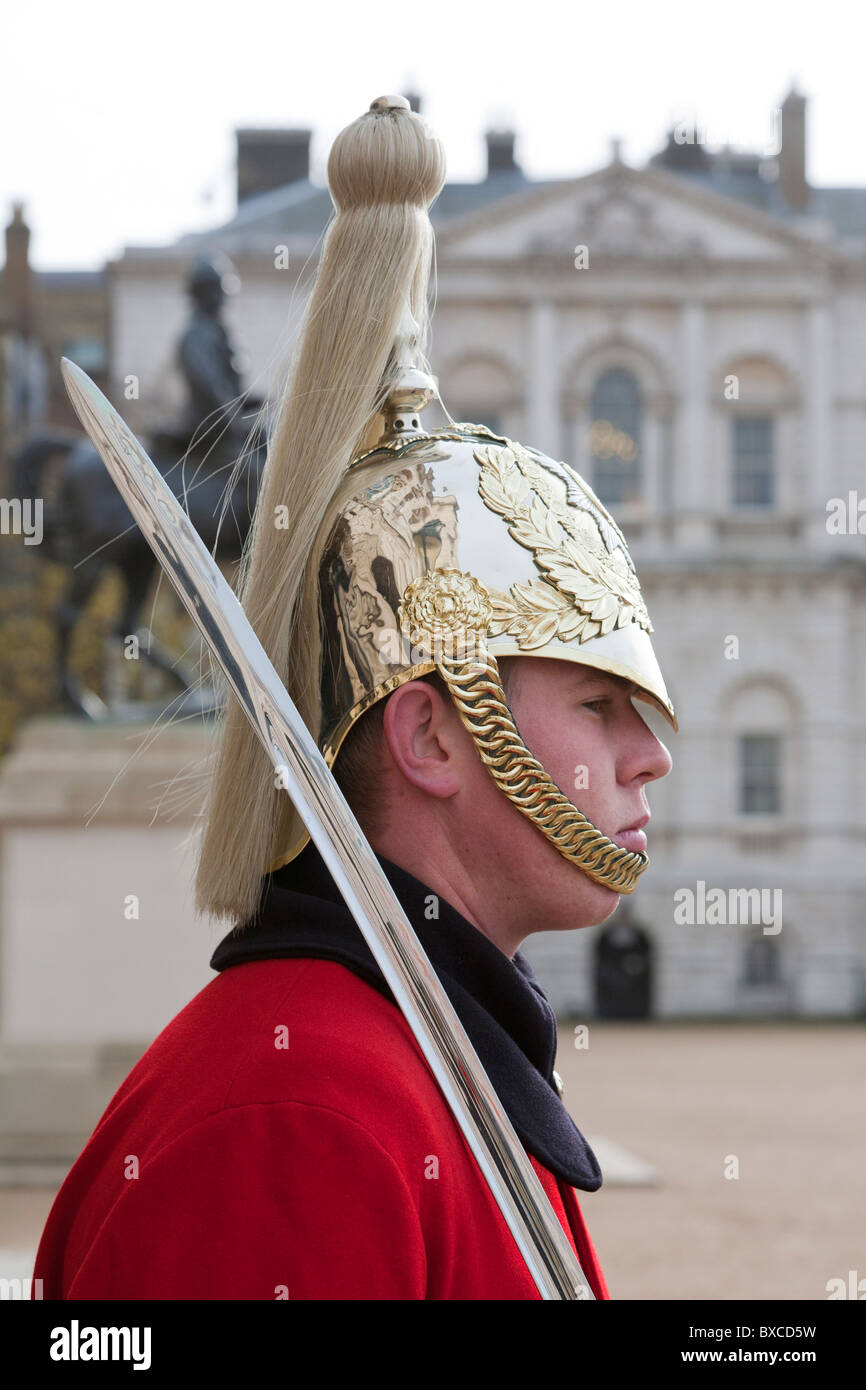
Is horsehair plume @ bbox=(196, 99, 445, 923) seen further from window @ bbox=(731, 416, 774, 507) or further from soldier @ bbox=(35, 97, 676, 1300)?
window @ bbox=(731, 416, 774, 507)

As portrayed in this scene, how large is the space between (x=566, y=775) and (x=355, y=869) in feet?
0.81

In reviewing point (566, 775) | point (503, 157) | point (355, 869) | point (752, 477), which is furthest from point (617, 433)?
point (355, 869)

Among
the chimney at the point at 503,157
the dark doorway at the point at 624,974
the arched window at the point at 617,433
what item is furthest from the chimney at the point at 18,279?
the dark doorway at the point at 624,974

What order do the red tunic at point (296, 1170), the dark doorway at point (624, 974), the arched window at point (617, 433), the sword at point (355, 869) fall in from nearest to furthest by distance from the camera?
the red tunic at point (296, 1170) < the sword at point (355, 869) < the dark doorway at point (624, 974) < the arched window at point (617, 433)

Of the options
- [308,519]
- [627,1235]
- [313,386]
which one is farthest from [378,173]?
→ [627,1235]

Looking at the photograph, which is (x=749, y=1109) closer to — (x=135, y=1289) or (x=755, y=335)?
(x=135, y=1289)

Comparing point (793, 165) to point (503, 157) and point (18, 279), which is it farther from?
point (18, 279)

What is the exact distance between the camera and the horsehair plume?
1752 mm

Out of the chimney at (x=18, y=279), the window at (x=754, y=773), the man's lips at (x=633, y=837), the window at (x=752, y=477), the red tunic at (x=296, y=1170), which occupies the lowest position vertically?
the window at (x=754, y=773)

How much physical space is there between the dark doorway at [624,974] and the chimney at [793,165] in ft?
46.5

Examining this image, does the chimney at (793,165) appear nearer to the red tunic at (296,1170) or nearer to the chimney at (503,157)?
the chimney at (503,157)

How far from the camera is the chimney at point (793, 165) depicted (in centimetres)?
3516

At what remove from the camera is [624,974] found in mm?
30750
